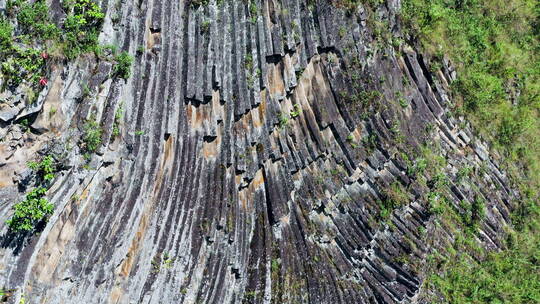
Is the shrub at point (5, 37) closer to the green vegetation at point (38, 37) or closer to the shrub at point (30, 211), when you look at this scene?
the green vegetation at point (38, 37)

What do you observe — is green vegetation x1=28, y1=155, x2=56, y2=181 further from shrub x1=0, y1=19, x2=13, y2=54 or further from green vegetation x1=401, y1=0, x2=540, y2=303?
green vegetation x1=401, y1=0, x2=540, y2=303

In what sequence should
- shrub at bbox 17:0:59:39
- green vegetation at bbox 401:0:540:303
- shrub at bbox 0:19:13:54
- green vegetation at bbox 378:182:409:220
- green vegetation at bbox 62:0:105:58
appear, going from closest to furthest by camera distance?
1. shrub at bbox 0:19:13:54
2. shrub at bbox 17:0:59:39
3. green vegetation at bbox 62:0:105:58
4. green vegetation at bbox 378:182:409:220
5. green vegetation at bbox 401:0:540:303

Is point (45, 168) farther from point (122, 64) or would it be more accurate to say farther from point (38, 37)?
point (122, 64)

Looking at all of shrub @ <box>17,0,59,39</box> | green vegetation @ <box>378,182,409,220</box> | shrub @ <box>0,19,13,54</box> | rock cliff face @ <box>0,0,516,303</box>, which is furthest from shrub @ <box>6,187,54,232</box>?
green vegetation @ <box>378,182,409,220</box>

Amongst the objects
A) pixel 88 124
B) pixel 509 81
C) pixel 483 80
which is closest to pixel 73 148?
pixel 88 124

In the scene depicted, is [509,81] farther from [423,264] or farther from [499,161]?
[423,264]

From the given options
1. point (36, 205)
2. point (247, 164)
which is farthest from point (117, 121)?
point (247, 164)
